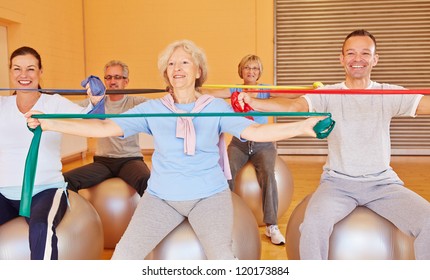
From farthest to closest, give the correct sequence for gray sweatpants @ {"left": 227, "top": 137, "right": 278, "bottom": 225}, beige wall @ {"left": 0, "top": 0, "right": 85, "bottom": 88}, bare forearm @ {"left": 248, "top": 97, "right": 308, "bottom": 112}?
beige wall @ {"left": 0, "top": 0, "right": 85, "bottom": 88} → gray sweatpants @ {"left": 227, "top": 137, "right": 278, "bottom": 225} → bare forearm @ {"left": 248, "top": 97, "right": 308, "bottom": 112}

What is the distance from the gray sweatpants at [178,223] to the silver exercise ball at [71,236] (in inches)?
16.3

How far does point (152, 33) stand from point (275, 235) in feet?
16.1

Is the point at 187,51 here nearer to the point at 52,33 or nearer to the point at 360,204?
the point at 360,204

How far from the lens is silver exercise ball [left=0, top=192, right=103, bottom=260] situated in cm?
208

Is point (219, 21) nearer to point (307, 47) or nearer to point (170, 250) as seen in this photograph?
point (307, 47)

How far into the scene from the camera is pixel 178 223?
6.59ft

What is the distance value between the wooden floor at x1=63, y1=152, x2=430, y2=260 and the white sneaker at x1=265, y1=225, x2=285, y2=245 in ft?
0.13

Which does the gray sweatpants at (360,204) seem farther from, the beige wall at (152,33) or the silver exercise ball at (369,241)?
the beige wall at (152,33)

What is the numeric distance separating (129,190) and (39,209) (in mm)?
884

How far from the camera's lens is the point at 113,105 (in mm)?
3273

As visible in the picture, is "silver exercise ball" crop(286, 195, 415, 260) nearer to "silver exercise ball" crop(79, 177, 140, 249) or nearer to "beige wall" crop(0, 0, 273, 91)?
"silver exercise ball" crop(79, 177, 140, 249)

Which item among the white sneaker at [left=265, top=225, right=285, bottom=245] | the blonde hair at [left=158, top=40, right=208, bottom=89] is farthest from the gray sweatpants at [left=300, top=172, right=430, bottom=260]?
the white sneaker at [left=265, top=225, right=285, bottom=245]

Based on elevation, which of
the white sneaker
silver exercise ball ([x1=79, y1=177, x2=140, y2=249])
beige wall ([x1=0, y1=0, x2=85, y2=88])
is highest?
beige wall ([x1=0, y1=0, x2=85, y2=88])

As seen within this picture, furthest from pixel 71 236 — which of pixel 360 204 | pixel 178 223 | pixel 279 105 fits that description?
pixel 360 204
